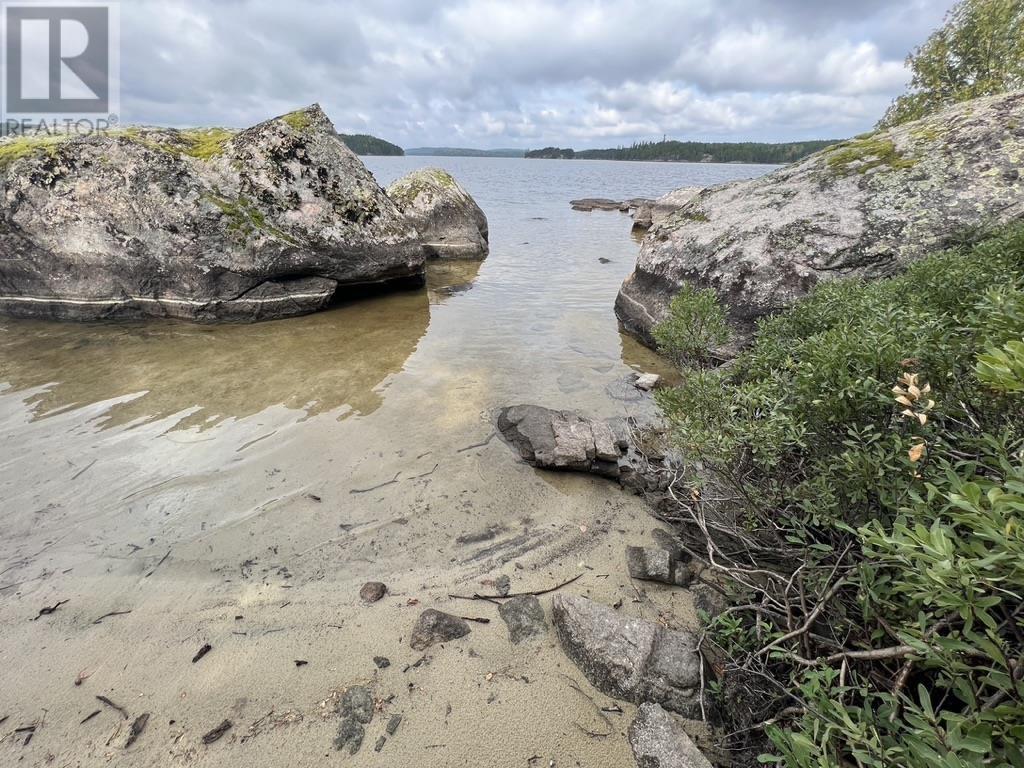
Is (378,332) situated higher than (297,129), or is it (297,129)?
(297,129)

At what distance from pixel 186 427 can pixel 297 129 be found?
821 cm

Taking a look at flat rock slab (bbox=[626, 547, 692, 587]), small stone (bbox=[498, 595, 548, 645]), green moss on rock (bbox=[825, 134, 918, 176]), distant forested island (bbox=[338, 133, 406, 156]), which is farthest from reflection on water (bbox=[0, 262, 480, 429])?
distant forested island (bbox=[338, 133, 406, 156])

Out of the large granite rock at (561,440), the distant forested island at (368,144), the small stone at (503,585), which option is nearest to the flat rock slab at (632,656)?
the small stone at (503,585)

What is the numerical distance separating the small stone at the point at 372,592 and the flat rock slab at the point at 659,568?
7.01 ft

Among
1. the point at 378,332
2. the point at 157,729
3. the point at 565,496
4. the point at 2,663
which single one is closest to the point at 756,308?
the point at 565,496

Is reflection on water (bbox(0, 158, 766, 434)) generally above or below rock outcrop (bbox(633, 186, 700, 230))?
below

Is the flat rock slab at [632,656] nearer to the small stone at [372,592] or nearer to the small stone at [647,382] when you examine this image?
the small stone at [372,592]

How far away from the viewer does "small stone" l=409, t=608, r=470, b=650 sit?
11.4ft

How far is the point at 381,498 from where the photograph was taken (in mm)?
5121

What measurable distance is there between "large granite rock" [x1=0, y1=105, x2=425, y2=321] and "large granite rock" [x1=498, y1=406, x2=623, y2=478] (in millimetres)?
7046

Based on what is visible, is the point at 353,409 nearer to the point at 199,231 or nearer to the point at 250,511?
the point at 250,511

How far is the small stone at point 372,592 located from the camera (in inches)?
153

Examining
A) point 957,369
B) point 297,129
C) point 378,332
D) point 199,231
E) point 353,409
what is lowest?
point 353,409

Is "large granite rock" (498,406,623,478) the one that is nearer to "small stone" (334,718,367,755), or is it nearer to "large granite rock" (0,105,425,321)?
"small stone" (334,718,367,755)
